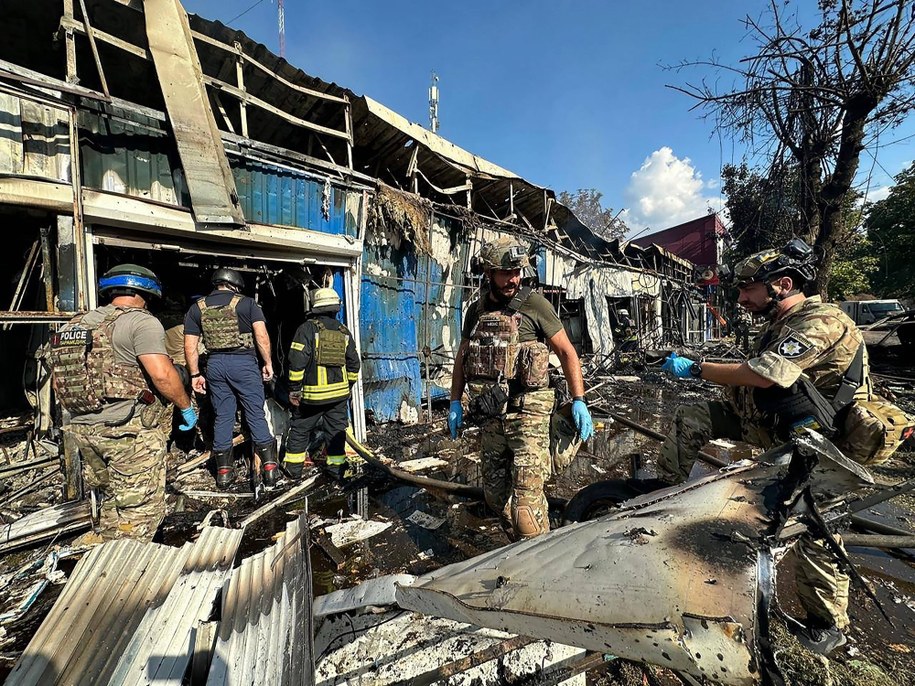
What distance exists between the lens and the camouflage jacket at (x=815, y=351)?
1.97m

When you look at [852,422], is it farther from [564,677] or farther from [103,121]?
[103,121]

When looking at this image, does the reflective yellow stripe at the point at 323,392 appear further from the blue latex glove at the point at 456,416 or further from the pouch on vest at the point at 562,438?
the pouch on vest at the point at 562,438

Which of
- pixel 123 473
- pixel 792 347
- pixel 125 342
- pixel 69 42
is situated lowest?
pixel 123 473

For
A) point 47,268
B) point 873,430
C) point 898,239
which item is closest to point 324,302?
point 47,268

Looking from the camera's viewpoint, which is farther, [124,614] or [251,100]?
[251,100]

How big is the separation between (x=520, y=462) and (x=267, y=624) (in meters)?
1.52

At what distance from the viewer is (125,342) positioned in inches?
101

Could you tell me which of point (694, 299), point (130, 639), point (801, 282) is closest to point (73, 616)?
point (130, 639)

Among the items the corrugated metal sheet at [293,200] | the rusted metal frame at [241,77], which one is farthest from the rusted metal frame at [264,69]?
the corrugated metal sheet at [293,200]

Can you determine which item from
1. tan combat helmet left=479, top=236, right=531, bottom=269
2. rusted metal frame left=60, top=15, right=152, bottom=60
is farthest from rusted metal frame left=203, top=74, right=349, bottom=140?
tan combat helmet left=479, top=236, right=531, bottom=269

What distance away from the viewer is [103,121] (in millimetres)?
3266

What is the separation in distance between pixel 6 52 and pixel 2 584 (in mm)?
4999

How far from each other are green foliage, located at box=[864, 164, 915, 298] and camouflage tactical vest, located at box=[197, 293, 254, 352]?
27.5 metres

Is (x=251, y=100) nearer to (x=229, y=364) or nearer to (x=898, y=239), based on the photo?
(x=229, y=364)
